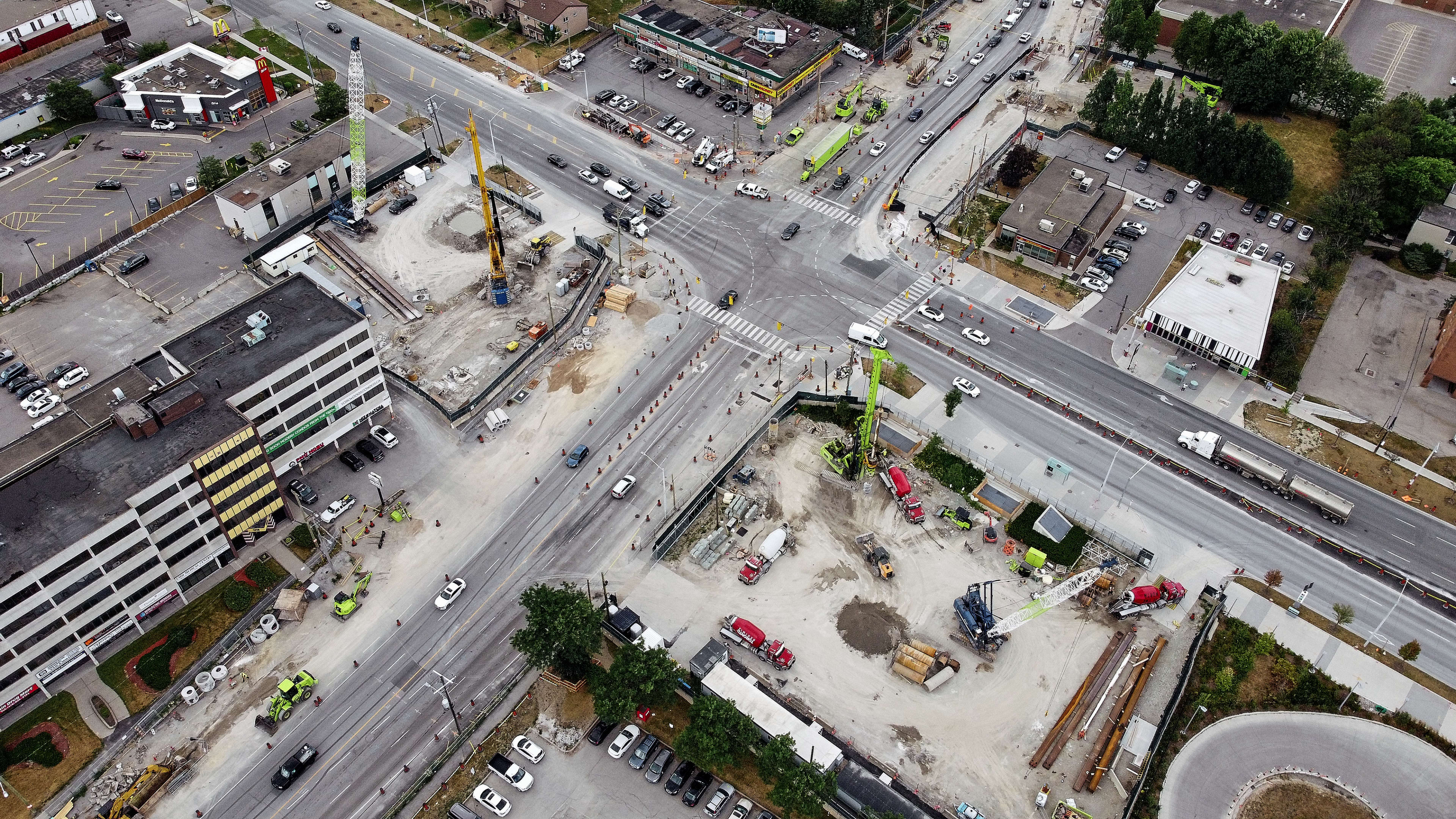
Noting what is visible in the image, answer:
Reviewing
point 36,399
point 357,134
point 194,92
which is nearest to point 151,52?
point 194,92

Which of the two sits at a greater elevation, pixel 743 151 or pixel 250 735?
pixel 743 151

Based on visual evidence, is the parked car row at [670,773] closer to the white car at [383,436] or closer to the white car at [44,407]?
the white car at [383,436]

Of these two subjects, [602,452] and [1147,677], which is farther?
[602,452]

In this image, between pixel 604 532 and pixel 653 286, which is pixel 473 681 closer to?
pixel 604 532

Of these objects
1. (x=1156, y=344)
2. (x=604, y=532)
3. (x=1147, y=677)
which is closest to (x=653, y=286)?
(x=604, y=532)

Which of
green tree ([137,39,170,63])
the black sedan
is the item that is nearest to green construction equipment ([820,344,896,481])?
the black sedan

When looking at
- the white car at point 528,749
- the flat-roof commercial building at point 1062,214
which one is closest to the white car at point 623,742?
the white car at point 528,749

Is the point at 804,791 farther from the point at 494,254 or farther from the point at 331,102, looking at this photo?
the point at 331,102
